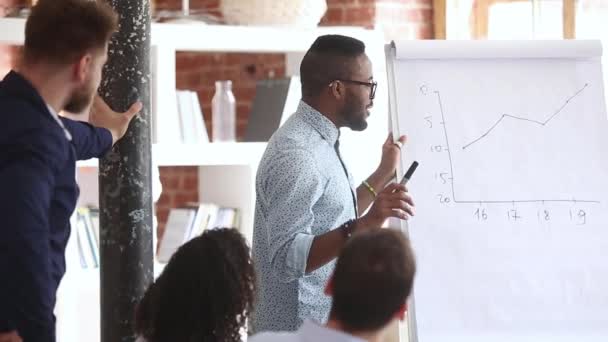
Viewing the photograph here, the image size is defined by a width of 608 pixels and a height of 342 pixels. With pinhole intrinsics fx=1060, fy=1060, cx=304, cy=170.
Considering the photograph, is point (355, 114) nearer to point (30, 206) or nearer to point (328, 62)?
point (328, 62)

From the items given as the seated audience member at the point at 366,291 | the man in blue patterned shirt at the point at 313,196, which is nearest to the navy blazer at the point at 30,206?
the seated audience member at the point at 366,291

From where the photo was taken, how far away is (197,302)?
190cm

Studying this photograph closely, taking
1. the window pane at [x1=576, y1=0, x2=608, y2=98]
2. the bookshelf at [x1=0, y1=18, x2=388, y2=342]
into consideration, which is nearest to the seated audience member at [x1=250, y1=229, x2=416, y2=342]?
the bookshelf at [x1=0, y1=18, x2=388, y2=342]

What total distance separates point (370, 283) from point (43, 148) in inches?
26.0

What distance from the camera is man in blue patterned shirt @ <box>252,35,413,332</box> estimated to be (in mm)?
2424

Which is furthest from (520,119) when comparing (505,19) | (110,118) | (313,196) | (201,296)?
(505,19)

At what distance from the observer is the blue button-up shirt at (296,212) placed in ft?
8.01

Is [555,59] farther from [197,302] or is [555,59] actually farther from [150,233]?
[197,302]

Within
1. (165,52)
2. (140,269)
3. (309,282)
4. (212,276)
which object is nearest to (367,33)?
(165,52)

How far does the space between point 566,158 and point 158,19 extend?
193 cm

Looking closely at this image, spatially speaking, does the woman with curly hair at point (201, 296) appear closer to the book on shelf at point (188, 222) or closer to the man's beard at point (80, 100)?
the man's beard at point (80, 100)

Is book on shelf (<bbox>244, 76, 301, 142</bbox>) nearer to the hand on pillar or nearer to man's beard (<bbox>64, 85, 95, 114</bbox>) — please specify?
the hand on pillar

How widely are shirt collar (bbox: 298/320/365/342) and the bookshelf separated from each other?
2303mm

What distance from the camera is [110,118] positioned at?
2.22 metres
